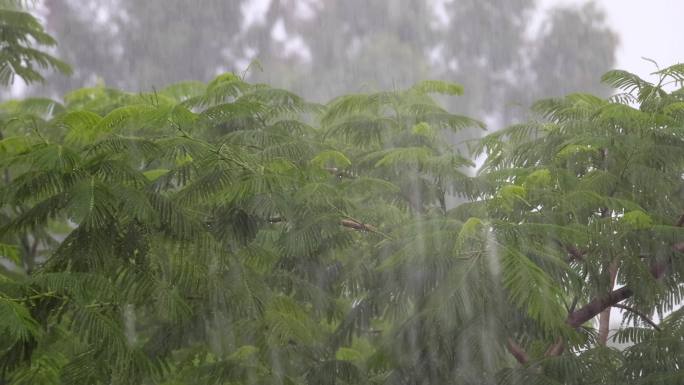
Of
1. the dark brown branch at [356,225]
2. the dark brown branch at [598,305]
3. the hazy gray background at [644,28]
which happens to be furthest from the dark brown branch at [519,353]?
the hazy gray background at [644,28]

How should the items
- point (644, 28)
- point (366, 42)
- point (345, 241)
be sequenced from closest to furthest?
1. point (345, 241)
2. point (366, 42)
3. point (644, 28)

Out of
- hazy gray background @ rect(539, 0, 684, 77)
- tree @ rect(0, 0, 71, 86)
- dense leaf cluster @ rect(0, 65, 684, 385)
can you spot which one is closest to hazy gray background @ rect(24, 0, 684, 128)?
hazy gray background @ rect(539, 0, 684, 77)

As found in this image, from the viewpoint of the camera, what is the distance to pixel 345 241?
4.05 m

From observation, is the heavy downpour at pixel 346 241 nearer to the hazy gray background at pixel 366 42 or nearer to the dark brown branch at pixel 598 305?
the dark brown branch at pixel 598 305

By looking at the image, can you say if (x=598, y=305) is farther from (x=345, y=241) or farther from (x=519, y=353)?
(x=345, y=241)

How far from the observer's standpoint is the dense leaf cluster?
3.31m

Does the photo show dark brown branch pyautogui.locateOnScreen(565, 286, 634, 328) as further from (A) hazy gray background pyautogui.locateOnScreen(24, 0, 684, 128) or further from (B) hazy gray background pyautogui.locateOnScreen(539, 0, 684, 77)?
(B) hazy gray background pyautogui.locateOnScreen(539, 0, 684, 77)

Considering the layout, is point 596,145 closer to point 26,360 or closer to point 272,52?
point 26,360

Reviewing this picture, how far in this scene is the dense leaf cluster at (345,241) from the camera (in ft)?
10.9

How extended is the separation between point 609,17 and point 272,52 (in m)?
6.10

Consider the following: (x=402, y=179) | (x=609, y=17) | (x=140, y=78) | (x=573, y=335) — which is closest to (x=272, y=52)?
(x=140, y=78)

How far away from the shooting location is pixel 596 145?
396cm

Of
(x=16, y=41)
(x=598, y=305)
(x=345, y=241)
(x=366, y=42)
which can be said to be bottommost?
(x=598, y=305)

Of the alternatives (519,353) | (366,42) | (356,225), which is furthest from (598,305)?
(366,42)
